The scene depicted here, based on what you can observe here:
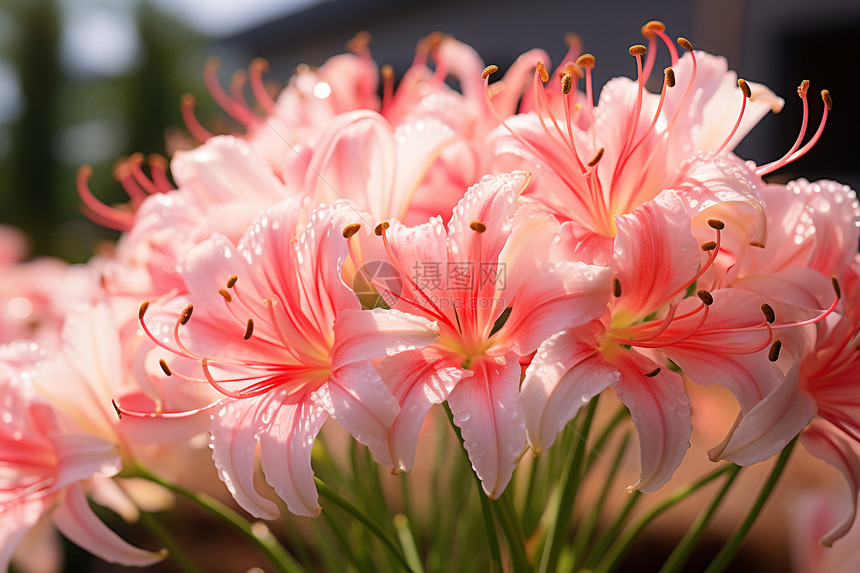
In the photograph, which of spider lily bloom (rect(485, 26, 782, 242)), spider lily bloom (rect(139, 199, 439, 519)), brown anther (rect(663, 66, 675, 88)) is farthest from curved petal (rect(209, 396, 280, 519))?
brown anther (rect(663, 66, 675, 88))

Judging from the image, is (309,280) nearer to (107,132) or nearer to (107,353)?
(107,353)

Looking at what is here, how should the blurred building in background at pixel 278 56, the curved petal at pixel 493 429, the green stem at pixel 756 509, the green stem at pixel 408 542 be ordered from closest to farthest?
the curved petal at pixel 493 429, the green stem at pixel 756 509, the green stem at pixel 408 542, the blurred building in background at pixel 278 56

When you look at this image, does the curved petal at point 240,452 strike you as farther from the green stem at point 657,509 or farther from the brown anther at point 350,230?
the green stem at point 657,509

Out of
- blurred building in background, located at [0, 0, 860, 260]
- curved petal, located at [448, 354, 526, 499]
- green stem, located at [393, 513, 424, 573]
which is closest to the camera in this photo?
curved petal, located at [448, 354, 526, 499]

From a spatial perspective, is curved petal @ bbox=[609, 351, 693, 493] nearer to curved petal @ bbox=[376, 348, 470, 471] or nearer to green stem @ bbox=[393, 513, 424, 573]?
curved petal @ bbox=[376, 348, 470, 471]

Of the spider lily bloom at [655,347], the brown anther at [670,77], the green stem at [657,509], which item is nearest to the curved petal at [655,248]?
the spider lily bloom at [655,347]

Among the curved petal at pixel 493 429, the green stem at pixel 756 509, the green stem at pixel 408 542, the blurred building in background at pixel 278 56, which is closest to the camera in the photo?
the curved petal at pixel 493 429

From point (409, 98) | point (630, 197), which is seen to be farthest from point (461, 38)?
point (630, 197)
